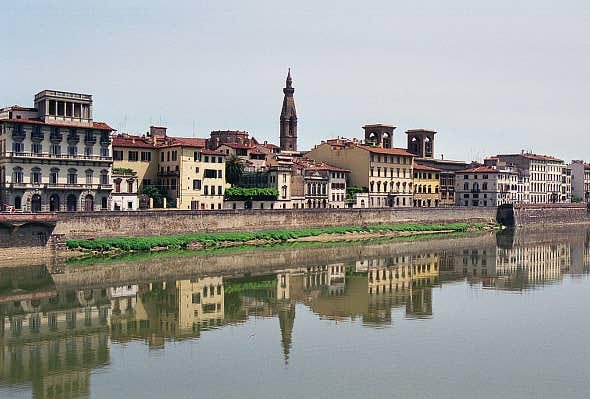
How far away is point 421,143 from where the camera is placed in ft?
404

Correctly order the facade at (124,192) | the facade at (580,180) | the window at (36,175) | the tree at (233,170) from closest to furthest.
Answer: the window at (36,175)
the facade at (124,192)
the tree at (233,170)
the facade at (580,180)

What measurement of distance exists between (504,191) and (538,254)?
48.7m

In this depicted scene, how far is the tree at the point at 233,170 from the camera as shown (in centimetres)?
8131

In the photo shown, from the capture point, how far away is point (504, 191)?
381 ft

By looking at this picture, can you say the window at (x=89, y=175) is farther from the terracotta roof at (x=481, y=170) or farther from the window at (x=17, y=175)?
the terracotta roof at (x=481, y=170)

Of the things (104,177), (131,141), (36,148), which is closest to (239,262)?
(104,177)

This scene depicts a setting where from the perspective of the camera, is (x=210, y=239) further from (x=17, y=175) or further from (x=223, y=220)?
(x=17, y=175)

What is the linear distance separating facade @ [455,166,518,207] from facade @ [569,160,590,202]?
35.5 m

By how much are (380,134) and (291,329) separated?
278 ft

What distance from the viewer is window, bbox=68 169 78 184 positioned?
2485 inches

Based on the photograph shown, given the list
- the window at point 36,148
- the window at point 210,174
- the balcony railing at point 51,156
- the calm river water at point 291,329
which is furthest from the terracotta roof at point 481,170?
the window at point 36,148

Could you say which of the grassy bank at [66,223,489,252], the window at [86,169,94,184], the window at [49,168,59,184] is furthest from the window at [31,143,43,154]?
the grassy bank at [66,223,489,252]

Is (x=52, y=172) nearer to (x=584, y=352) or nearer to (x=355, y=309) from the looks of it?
(x=355, y=309)

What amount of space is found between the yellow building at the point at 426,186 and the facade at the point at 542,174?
719 inches
